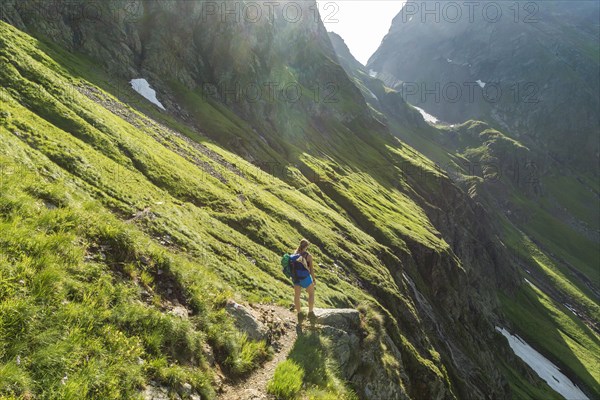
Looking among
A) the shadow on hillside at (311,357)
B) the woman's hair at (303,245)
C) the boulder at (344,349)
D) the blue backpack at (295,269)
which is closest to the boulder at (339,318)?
the boulder at (344,349)

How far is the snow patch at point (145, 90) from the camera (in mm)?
73438

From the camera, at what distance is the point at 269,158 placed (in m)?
83.0

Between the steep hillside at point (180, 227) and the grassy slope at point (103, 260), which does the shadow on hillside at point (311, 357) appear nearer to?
the steep hillside at point (180, 227)

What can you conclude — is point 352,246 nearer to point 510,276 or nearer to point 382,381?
point 382,381

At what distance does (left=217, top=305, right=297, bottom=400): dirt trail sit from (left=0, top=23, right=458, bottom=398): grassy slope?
1.67ft

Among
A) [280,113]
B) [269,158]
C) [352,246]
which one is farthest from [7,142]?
[280,113]

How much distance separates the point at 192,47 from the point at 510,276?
16212 cm

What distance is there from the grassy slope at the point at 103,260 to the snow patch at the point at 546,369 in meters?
106

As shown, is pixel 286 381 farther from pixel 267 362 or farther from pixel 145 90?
pixel 145 90

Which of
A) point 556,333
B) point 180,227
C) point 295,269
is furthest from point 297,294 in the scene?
point 556,333

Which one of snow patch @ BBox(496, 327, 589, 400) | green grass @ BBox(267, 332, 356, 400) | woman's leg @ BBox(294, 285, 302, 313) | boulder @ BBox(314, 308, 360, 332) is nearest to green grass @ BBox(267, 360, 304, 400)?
green grass @ BBox(267, 332, 356, 400)

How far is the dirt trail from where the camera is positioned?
11570 millimetres

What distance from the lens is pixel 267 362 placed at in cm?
1396

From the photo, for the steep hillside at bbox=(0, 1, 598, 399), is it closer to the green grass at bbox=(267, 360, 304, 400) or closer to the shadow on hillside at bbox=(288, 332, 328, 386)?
the shadow on hillside at bbox=(288, 332, 328, 386)
